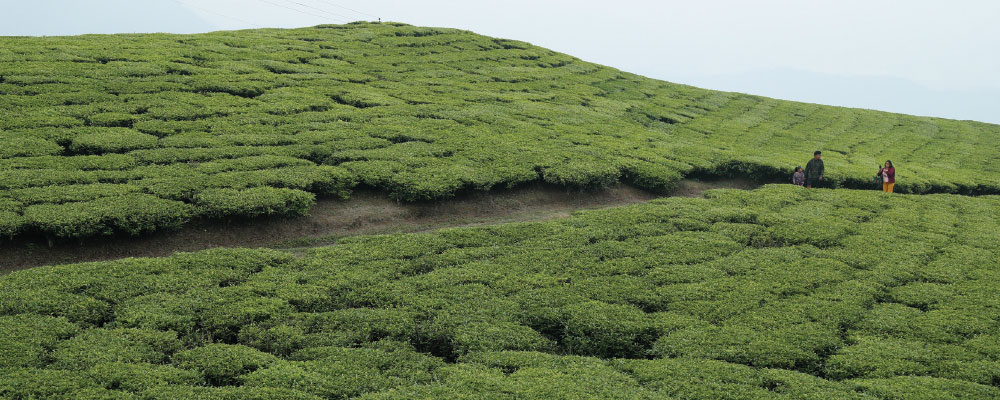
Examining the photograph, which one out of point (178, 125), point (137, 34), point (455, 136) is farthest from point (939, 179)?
point (137, 34)

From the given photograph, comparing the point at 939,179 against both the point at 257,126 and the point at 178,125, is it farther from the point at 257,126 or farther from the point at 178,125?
the point at 178,125

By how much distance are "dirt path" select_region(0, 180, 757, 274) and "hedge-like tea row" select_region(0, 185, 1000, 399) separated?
1.74 meters

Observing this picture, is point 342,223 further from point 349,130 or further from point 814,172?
point 814,172

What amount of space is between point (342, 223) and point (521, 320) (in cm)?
846

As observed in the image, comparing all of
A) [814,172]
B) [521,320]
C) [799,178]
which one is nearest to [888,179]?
[814,172]

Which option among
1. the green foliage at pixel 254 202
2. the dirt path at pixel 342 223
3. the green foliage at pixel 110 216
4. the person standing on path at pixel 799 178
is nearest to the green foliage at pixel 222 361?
the dirt path at pixel 342 223

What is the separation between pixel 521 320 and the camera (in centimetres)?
1433

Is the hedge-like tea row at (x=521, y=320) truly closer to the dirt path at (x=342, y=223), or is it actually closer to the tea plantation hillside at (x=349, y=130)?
the dirt path at (x=342, y=223)

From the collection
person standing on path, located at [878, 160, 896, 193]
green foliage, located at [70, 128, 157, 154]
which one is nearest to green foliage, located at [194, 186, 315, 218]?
green foliage, located at [70, 128, 157, 154]

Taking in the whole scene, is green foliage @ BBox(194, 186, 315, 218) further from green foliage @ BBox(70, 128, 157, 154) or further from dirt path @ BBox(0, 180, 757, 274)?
green foliage @ BBox(70, 128, 157, 154)

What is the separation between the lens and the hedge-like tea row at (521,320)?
11.5 meters

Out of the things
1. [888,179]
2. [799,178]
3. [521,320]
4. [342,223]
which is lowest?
[521,320]

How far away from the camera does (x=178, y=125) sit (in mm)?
24719

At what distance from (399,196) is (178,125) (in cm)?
979
